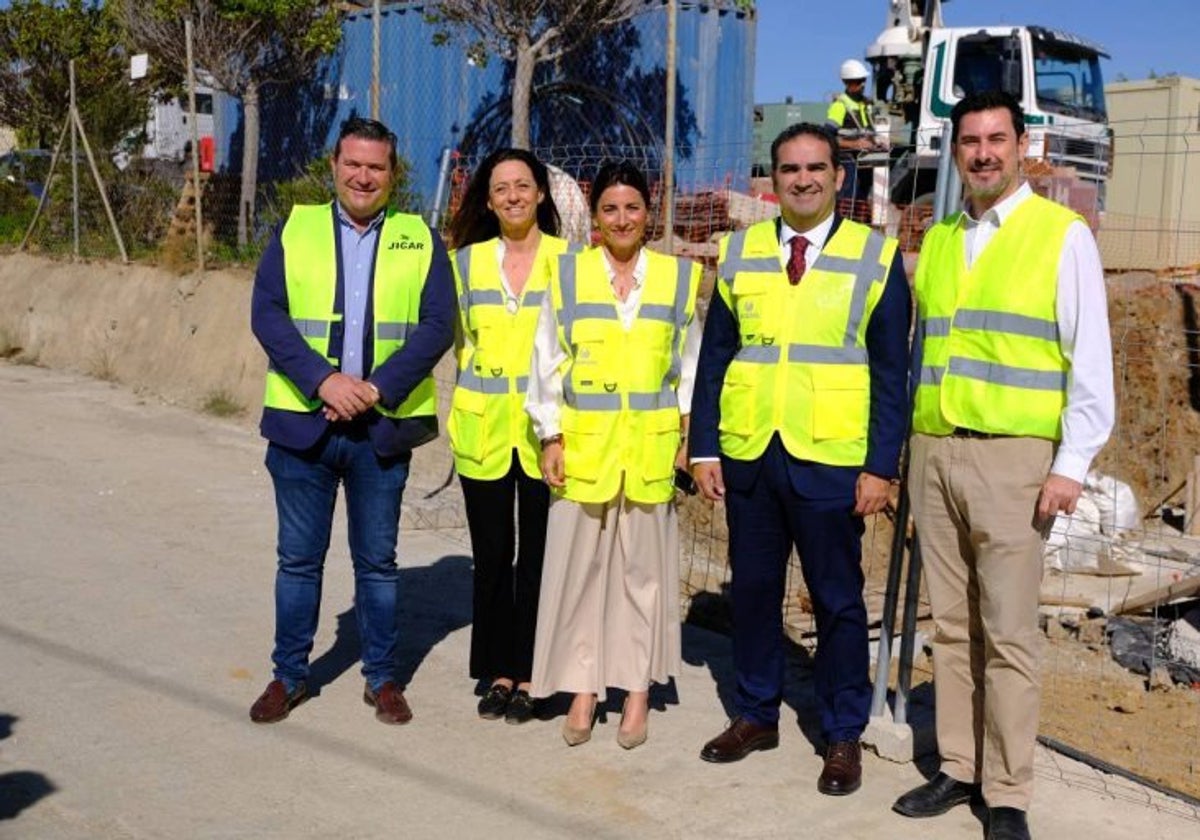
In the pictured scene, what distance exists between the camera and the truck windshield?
14.7 meters

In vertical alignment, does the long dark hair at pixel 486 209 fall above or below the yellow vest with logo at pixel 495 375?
above

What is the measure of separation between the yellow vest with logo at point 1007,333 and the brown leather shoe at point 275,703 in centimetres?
246

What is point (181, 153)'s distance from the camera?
67.6ft

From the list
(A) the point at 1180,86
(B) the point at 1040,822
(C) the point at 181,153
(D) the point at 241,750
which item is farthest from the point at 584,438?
(A) the point at 1180,86

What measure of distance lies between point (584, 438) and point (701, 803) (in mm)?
1224

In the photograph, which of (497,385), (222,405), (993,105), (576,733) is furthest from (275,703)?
(222,405)

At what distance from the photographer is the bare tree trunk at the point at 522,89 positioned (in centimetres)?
1388

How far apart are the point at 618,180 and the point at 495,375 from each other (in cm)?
82

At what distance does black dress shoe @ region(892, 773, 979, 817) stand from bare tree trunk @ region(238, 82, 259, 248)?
1072cm

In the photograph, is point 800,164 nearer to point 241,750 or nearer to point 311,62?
point 241,750

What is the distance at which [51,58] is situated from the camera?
22016 millimetres

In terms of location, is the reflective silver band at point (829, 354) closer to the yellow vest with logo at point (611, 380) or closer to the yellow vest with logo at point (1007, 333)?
the yellow vest with logo at point (1007, 333)

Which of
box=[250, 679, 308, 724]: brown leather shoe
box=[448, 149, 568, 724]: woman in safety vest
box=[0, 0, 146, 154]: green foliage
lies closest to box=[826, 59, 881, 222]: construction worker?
box=[448, 149, 568, 724]: woman in safety vest

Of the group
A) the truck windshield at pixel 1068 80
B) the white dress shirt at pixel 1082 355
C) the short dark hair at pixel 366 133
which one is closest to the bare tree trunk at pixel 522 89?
the truck windshield at pixel 1068 80
